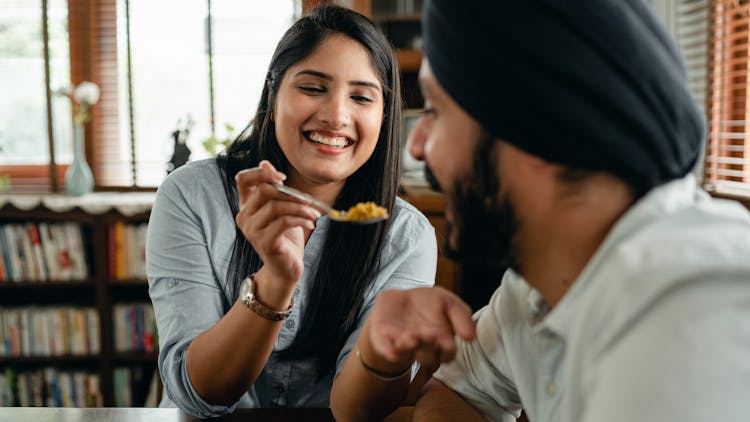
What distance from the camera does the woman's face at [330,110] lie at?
4.74 ft

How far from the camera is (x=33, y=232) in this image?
3189 millimetres

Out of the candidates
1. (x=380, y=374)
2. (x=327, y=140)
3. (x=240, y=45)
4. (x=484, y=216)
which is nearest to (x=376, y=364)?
(x=380, y=374)

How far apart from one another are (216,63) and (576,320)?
10.7 ft

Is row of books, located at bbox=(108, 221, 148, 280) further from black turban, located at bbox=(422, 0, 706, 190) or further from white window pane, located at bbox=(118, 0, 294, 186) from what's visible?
black turban, located at bbox=(422, 0, 706, 190)

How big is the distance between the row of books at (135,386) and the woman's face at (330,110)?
2.18 metres

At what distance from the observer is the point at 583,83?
69 cm

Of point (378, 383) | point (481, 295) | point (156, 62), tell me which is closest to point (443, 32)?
point (378, 383)

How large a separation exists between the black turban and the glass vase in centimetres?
308

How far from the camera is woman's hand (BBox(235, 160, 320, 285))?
1128 millimetres

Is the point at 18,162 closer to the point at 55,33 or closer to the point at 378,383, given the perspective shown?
the point at 55,33

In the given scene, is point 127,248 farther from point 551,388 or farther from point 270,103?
point 551,388

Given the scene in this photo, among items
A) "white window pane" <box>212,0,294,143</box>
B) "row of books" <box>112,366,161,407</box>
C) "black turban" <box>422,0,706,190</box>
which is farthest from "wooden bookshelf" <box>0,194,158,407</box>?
"black turban" <box>422,0,706,190</box>

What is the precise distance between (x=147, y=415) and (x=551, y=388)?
65 centimetres

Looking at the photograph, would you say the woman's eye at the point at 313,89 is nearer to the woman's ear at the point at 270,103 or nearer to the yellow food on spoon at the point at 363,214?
the woman's ear at the point at 270,103
